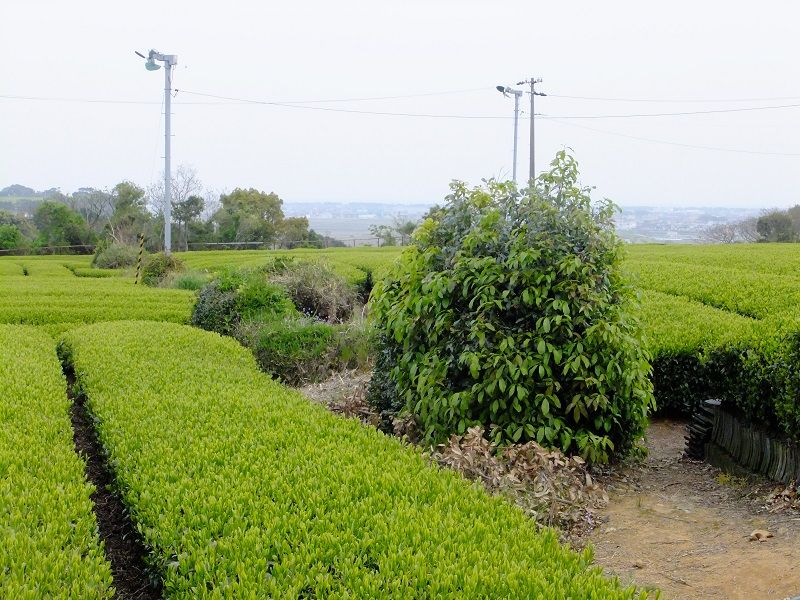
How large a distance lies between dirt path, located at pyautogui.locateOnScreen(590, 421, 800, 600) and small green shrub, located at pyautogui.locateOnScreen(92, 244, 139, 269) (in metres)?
28.9

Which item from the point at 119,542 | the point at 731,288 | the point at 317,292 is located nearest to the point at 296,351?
the point at 317,292

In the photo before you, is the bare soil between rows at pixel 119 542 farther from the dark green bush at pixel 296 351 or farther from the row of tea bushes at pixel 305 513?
the dark green bush at pixel 296 351

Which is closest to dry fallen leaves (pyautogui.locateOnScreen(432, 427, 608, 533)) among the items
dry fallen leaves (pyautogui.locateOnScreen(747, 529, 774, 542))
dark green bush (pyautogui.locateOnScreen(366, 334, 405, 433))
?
dry fallen leaves (pyautogui.locateOnScreen(747, 529, 774, 542))

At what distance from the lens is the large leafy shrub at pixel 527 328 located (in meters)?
5.66

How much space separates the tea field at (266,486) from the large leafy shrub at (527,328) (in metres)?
0.62

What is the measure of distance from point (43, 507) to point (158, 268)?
20910mm

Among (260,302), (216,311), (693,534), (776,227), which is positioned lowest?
(693,534)

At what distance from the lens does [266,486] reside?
13.6 feet

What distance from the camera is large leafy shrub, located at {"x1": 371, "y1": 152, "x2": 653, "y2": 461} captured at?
566 cm

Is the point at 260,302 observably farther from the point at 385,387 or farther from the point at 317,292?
the point at 385,387

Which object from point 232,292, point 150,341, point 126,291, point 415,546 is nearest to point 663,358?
point 415,546

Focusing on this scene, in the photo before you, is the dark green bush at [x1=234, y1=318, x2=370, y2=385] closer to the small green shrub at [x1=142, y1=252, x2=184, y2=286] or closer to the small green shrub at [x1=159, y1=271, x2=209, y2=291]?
the small green shrub at [x1=159, y1=271, x2=209, y2=291]

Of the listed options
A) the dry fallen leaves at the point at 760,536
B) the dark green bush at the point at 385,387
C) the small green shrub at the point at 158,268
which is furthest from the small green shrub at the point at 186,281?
the dry fallen leaves at the point at 760,536

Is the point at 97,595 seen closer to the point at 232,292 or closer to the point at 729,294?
the point at 232,292
